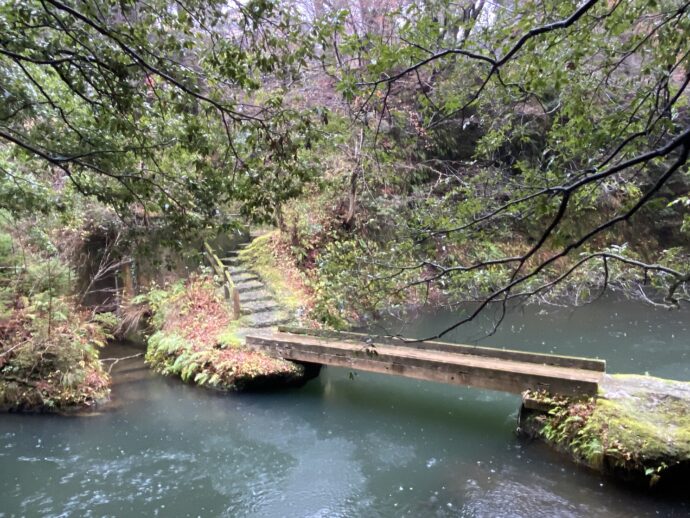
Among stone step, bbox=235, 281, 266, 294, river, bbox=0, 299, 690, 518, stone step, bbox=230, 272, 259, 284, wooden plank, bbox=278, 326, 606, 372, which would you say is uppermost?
stone step, bbox=230, 272, 259, 284

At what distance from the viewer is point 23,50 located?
3.09 m

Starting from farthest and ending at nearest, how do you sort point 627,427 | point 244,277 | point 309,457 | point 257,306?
1. point 244,277
2. point 257,306
3. point 309,457
4. point 627,427

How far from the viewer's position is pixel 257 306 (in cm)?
1012

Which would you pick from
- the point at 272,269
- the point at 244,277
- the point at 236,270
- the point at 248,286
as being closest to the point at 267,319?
the point at 248,286

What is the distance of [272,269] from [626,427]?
8496 millimetres

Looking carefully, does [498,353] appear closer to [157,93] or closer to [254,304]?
[254,304]

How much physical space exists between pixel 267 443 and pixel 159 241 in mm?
3686

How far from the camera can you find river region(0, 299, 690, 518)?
512cm

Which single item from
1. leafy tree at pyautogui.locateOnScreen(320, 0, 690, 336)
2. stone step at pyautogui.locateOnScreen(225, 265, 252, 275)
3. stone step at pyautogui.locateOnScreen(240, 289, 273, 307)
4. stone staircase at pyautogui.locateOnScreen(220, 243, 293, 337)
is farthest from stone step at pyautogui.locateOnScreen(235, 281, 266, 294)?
leafy tree at pyautogui.locateOnScreen(320, 0, 690, 336)

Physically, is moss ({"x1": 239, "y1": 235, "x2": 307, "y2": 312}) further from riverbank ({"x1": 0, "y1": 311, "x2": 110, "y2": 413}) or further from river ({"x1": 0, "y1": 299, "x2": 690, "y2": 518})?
riverbank ({"x1": 0, "y1": 311, "x2": 110, "y2": 413})

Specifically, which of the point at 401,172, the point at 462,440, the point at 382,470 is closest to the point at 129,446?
the point at 382,470

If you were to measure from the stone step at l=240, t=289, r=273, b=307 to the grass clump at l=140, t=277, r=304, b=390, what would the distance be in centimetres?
44

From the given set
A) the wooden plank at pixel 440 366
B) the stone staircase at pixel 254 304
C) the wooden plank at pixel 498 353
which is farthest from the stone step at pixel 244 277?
the wooden plank at pixel 498 353

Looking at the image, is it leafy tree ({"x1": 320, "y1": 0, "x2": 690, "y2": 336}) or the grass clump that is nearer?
leafy tree ({"x1": 320, "y1": 0, "x2": 690, "y2": 336})
